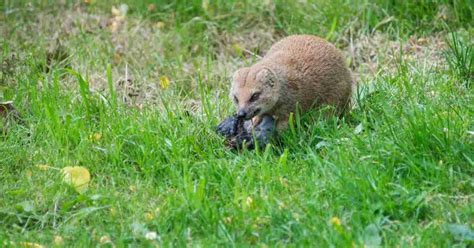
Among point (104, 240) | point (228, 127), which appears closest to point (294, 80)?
point (228, 127)

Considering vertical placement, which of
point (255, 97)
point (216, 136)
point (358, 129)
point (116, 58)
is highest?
point (255, 97)

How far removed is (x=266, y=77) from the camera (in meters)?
6.06

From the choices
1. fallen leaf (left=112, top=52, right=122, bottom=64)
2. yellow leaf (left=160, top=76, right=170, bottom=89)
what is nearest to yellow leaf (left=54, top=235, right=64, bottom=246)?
yellow leaf (left=160, top=76, right=170, bottom=89)

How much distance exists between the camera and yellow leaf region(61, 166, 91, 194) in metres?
5.36

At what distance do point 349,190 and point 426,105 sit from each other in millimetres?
1151

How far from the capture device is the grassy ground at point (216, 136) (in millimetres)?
4801

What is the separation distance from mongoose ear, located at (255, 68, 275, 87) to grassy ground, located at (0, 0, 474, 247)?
32cm

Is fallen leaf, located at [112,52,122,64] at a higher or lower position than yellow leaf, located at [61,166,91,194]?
lower

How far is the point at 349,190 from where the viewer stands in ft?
16.0

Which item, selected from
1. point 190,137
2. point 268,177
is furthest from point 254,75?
point 268,177

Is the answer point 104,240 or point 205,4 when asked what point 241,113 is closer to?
point 104,240

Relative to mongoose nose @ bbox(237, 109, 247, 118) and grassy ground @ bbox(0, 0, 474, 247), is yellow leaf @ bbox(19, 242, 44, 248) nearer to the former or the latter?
grassy ground @ bbox(0, 0, 474, 247)

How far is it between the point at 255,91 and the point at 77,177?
1290mm

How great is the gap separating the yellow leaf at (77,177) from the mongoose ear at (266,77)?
4.29 ft
